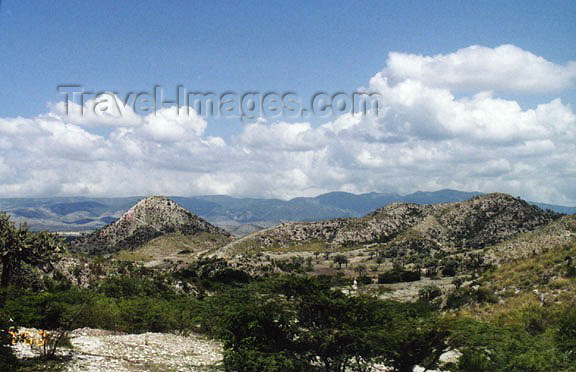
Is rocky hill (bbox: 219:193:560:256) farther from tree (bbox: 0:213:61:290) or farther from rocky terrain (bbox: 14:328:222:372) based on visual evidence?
rocky terrain (bbox: 14:328:222:372)

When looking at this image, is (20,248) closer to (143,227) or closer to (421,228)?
(421,228)

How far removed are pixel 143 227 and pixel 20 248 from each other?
127 m

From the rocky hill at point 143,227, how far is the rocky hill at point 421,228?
31.1 m

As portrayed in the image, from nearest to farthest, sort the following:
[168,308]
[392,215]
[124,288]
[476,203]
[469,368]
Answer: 1. [469,368]
2. [168,308]
3. [124,288]
4. [476,203]
5. [392,215]

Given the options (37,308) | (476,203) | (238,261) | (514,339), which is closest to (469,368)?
(514,339)

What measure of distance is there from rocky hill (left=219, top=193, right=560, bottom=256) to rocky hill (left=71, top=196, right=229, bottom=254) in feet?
102

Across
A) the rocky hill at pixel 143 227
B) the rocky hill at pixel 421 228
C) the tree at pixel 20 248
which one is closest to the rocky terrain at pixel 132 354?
the tree at pixel 20 248

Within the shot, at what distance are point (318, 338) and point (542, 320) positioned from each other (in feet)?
62.6

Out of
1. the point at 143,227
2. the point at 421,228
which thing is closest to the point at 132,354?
the point at 421,228

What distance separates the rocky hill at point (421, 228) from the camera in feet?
381

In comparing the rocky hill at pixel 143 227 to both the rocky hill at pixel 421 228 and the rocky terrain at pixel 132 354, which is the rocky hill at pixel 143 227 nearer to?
the rocky hill at pixel 421 228

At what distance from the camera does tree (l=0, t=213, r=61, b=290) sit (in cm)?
2708

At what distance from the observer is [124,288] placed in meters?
47.8

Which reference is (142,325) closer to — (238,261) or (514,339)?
(514,339)
